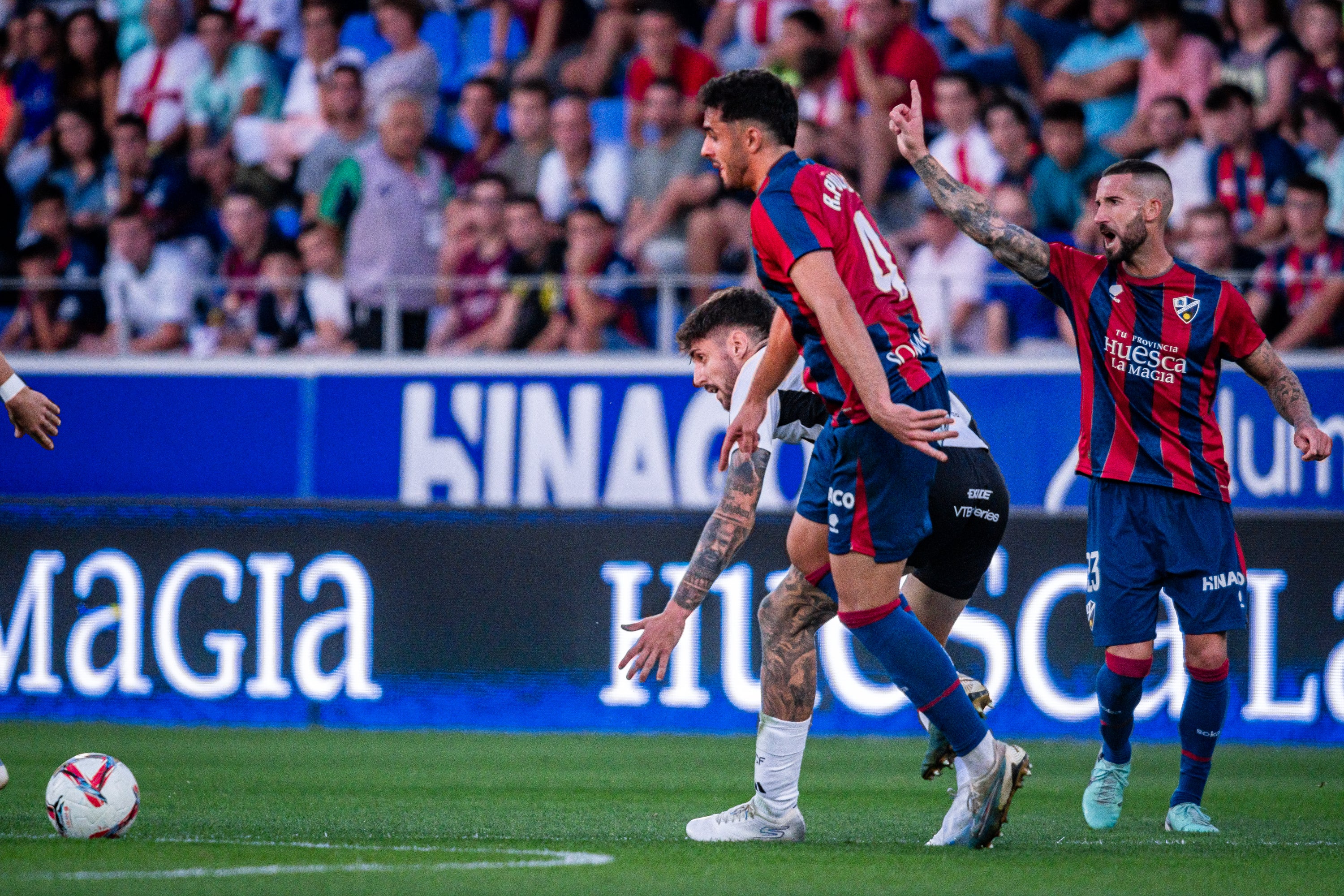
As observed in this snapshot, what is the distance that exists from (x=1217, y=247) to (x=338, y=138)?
670 cm

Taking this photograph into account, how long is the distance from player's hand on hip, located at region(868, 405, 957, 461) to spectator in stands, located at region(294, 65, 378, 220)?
9294 millimetres

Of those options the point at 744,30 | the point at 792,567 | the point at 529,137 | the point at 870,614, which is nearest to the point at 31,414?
the point at 792,567

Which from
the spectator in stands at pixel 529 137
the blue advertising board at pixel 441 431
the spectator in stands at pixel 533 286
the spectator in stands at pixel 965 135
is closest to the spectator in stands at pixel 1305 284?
the blue advertising board at pixel 441 431

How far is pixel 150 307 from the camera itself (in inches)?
493

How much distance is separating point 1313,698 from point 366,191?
756cm

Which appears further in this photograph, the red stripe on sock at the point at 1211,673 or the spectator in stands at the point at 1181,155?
the spectator in stands at the point at 1181,155

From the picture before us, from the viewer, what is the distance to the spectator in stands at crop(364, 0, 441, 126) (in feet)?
43.7

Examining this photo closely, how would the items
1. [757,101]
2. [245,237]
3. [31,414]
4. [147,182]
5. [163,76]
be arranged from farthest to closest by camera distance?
[163,76] < [147,182] < [245,237] < [31,414] < [757,101]

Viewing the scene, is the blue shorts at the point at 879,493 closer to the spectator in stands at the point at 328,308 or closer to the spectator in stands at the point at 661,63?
the spectator in stands at the point at 328,308

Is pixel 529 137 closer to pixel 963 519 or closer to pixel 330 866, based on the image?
pixel 963 519

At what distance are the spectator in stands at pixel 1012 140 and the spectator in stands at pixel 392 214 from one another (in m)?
4.15

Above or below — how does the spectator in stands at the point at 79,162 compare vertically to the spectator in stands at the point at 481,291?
above

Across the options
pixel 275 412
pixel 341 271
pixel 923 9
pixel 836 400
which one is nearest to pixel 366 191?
pixel 341 271

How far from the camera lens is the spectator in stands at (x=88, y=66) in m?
14.1
